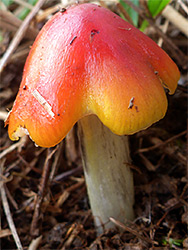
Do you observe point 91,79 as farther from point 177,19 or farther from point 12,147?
point 177,19

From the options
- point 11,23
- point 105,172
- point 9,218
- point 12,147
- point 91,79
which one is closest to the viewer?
point 91,79

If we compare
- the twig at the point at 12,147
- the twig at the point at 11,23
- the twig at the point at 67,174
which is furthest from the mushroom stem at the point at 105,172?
the twig at the point at 11,23

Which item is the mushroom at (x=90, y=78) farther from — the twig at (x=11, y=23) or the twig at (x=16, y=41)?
the twig at (x=11, y=23)

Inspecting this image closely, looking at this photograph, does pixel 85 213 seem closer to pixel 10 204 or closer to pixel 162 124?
pixel 10 204

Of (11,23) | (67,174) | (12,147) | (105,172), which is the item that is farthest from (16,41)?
(105,172)

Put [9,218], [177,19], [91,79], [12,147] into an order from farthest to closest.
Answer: [177,19] → [12,147] → [9,218] → [91,79]

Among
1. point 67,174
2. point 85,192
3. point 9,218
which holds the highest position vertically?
point 9,218

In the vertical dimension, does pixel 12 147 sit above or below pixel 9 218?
above

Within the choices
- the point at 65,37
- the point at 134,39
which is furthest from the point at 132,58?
the point at 65,37
